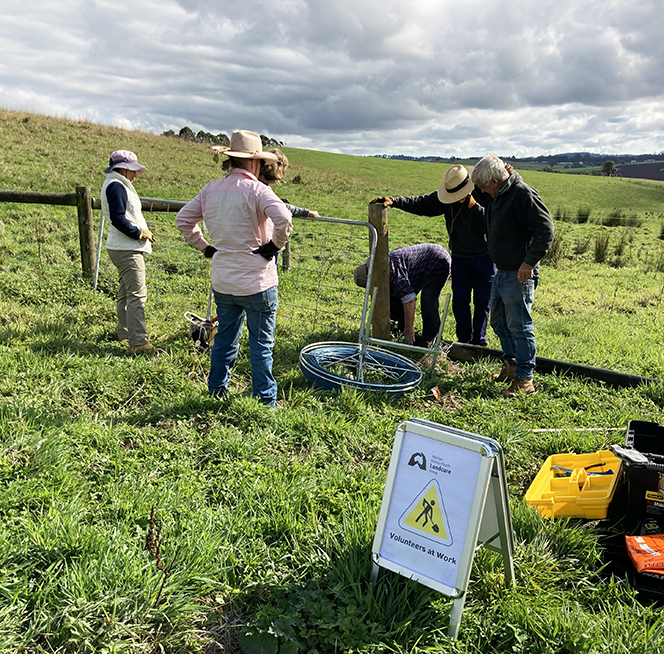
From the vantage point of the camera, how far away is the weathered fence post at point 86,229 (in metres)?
7.71

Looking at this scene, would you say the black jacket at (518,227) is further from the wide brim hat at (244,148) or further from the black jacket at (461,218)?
the wide brim hat at (244,148)

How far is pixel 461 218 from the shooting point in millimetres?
6016

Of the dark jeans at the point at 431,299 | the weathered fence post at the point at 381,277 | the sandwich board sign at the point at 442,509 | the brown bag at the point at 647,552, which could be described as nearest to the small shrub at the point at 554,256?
the dark jeans at the point at 431,299

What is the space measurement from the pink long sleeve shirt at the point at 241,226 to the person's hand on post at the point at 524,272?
7.34ft

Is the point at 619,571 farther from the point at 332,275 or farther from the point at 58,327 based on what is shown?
the point at 332,275

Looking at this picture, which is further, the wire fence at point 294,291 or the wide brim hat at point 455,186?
the wire fence at point 294,291

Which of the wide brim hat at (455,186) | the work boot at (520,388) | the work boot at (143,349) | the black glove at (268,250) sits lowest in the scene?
the work boot at (520,388)

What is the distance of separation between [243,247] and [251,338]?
76 centimetres

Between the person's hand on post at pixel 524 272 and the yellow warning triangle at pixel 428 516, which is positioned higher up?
the person's hand on post at pixel 524 272

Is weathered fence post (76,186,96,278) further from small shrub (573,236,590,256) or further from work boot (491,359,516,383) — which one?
small shrub (573,236,590,256)

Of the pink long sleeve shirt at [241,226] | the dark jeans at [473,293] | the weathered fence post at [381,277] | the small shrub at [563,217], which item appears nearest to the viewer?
the pink long sleeve shirt at [241,226]

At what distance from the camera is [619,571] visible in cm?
281

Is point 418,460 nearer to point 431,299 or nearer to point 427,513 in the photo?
point 427,513

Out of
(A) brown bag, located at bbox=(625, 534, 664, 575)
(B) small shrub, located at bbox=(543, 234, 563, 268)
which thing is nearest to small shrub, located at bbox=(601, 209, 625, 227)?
Answer: (B) small shrub, located at bbox=(543, 234, 563, 268)
